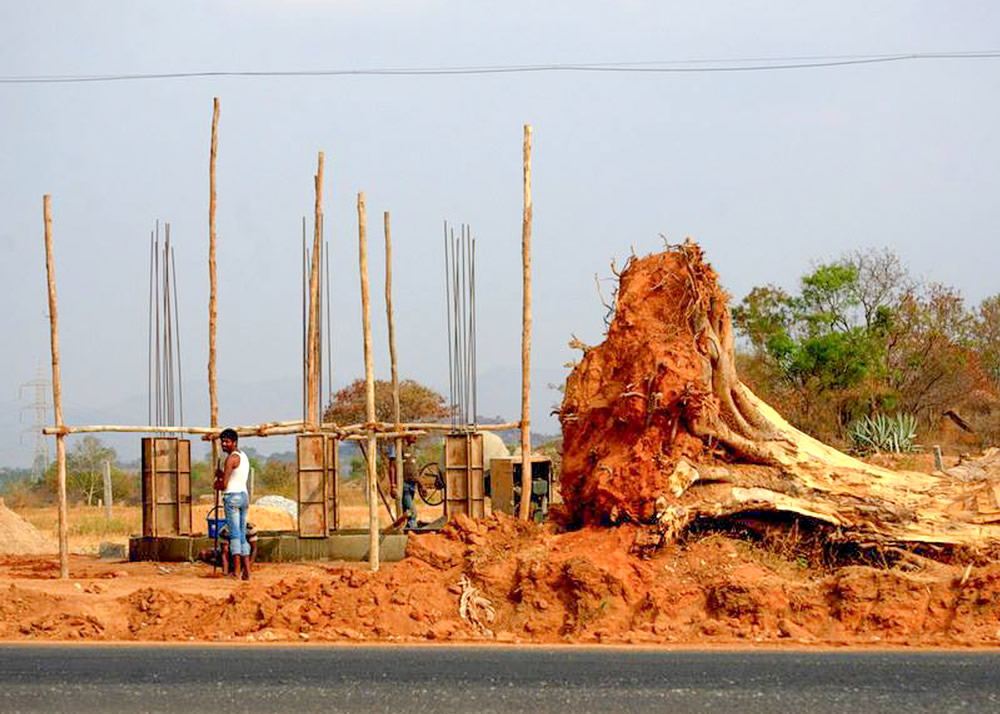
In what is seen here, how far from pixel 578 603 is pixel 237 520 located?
503 cm

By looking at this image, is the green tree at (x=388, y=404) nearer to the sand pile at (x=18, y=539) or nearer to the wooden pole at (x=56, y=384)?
the sand pile at (x=18, y=539)

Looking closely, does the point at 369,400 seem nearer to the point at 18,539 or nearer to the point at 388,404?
the point at 18,539

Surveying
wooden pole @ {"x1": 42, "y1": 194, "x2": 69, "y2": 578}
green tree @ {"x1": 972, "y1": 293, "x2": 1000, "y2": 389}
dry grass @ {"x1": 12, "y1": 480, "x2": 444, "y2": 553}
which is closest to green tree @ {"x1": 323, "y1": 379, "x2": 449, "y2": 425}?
dry grass @ {"x1": 12, "y1": 480, "x2": 444, "y2": 553}

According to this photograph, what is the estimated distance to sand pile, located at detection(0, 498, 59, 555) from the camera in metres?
21.2

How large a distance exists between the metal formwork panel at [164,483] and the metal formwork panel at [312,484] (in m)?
2.20

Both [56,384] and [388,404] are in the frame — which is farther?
[388,404]

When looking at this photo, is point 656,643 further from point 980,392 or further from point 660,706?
point 980,392

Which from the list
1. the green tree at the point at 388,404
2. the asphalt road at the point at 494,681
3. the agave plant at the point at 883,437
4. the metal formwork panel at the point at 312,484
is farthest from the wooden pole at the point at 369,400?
the green tree at the point at 388,404

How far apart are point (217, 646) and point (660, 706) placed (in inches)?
181

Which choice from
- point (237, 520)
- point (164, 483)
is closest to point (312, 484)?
point (237, 520)

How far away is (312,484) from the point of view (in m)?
17.2

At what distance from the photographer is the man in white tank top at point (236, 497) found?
15.2 m

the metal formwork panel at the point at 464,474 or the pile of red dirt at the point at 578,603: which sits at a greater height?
the metal formwork panel at the point at 464,474

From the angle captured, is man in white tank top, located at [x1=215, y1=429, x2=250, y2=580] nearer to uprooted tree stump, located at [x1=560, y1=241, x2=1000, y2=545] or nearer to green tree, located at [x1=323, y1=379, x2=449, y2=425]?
uprooted tree stump, located at [x1=560, y1=241, x2=1000, y2=545]
